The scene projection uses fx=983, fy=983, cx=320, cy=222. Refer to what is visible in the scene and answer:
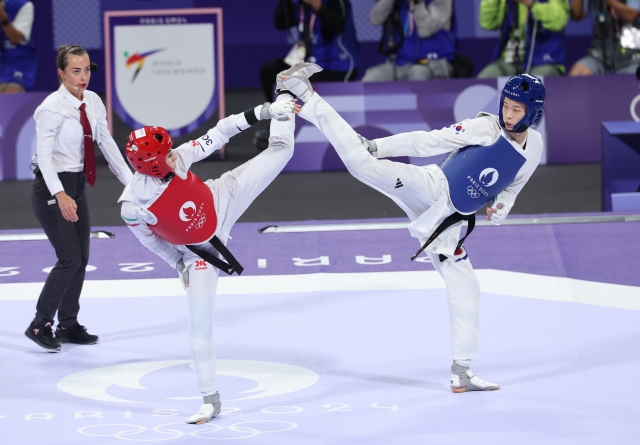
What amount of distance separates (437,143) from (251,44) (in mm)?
9771

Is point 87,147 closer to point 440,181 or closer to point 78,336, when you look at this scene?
point 78,336

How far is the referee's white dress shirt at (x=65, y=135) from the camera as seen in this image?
5.20 meters

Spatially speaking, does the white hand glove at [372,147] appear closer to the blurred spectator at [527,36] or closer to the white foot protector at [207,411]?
the white foot protector at [207,411]

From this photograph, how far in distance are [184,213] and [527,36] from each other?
20.7 ft

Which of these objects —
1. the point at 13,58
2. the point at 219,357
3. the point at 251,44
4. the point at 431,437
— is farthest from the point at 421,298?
the point at 251,44

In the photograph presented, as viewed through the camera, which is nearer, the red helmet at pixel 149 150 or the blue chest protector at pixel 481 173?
the red helmet at pixel 149 150

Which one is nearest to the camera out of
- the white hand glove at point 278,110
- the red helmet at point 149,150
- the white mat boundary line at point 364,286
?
the red helmet at point 149,150

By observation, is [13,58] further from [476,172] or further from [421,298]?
[476,172]

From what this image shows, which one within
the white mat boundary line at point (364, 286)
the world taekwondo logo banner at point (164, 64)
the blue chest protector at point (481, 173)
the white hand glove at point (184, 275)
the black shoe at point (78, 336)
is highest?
the world taekwondo logo banner at point (164, 64)

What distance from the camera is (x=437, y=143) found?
16.0 feet

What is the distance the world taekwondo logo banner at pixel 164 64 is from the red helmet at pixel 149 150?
5822 mm

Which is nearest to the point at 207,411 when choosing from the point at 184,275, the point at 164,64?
the point at 184,275

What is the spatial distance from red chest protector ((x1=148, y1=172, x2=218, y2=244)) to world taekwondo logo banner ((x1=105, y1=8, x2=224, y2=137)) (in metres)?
5.68

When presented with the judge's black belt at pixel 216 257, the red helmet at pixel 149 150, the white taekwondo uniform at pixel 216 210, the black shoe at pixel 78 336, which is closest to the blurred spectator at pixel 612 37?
the white taekwondo uniform at pixel 216 210
